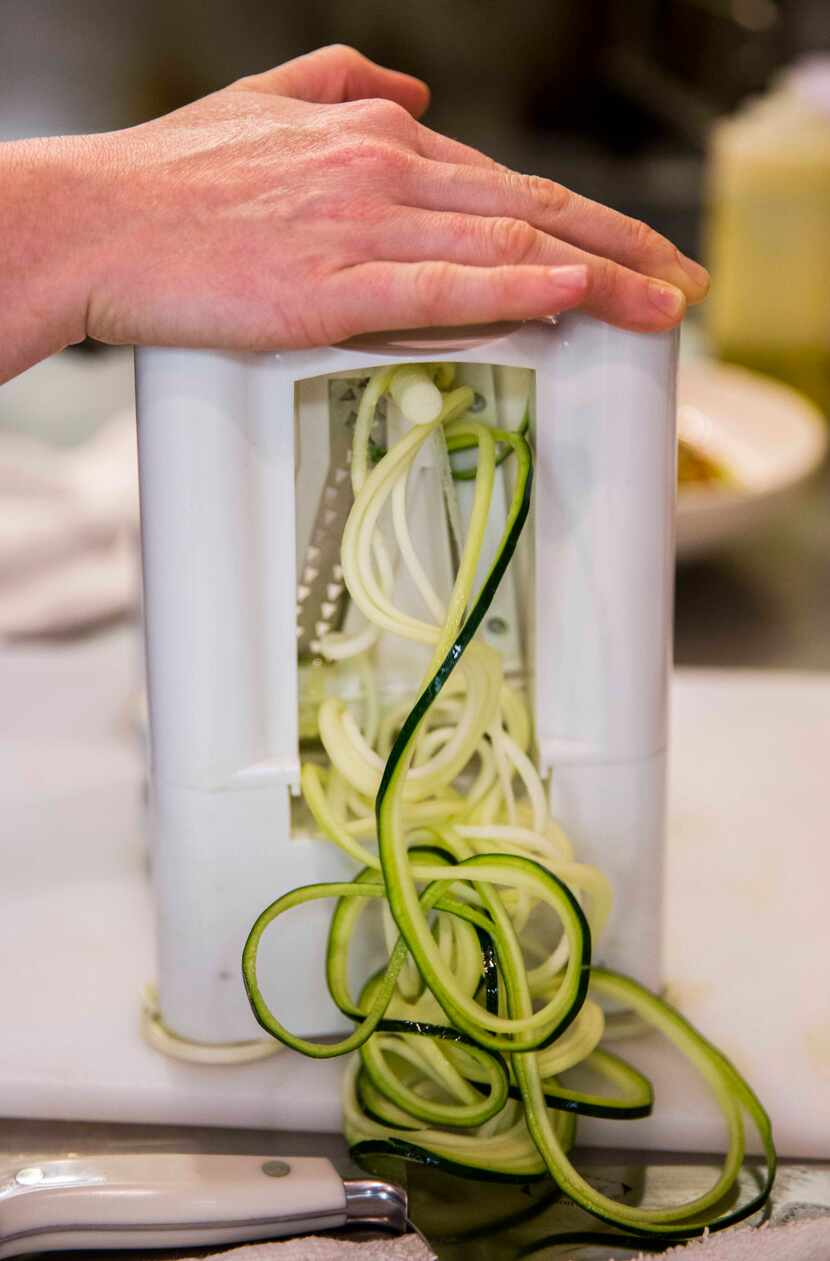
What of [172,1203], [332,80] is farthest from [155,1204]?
[332,80]

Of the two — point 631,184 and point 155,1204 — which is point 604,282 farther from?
point 631,184

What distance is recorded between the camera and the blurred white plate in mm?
981

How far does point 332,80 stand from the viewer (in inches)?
24.5

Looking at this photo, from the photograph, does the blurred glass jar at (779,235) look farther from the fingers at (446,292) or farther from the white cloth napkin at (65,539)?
the fingers at (446,292)

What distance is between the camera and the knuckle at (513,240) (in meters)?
0.48

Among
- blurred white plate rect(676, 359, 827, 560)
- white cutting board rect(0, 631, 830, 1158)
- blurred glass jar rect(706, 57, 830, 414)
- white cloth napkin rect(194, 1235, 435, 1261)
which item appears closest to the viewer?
white cloth napkin rect(194, 1235, 435, 1261)

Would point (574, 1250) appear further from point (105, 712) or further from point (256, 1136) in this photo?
point (105, 712)

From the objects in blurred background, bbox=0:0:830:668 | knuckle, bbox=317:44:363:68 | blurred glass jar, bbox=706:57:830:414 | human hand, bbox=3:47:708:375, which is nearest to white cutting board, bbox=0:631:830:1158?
blurred background, bbox=0:0:830:668

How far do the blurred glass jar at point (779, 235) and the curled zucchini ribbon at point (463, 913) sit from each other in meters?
1.06

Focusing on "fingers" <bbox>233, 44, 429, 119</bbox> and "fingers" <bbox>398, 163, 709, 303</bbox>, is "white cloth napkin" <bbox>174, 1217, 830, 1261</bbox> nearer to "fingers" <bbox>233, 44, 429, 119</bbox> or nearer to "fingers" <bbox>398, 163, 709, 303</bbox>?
"fingers" <bbox>398, 163, 709, 303</bbox>

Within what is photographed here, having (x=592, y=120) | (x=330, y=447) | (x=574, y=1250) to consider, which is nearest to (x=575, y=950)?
(x=574, y=1250)

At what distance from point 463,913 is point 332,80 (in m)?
0.36

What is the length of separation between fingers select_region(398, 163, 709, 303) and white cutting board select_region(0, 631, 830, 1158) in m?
0.28

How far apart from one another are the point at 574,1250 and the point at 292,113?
15.7 inches
